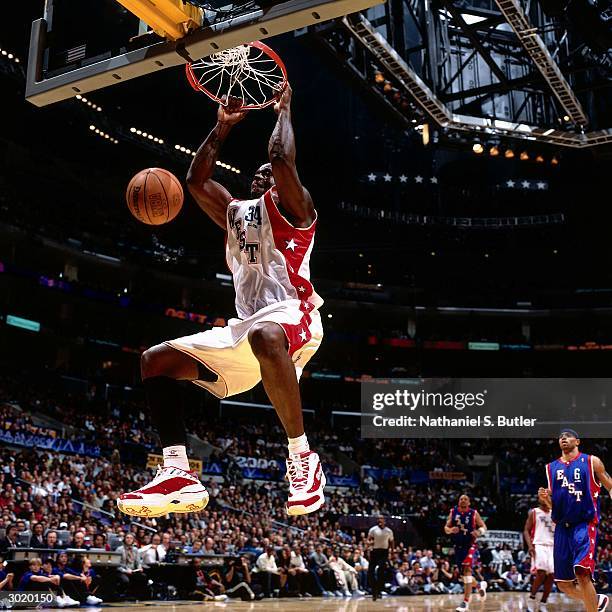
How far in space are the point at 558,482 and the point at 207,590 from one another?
7710mm

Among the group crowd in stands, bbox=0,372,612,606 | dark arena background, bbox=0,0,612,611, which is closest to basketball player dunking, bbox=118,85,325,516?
dark arena background, bbox=0,0,612,611

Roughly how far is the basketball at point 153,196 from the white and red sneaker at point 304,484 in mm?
2006

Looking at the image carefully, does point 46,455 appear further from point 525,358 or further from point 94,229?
point 525,358

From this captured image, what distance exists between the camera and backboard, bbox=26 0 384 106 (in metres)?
4.39

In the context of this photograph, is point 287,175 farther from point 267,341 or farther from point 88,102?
point 88,102

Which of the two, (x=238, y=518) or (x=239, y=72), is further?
(x=238, y=518)

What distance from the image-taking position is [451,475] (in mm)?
29391

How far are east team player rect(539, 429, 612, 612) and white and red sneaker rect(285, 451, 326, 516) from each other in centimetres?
371

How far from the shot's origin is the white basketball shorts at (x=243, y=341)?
12.5 ft

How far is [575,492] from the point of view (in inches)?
272

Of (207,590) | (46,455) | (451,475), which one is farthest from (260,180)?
(451,475)

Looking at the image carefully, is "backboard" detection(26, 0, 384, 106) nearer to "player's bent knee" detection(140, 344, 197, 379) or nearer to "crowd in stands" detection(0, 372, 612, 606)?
"player's bent knee" detection(140, 344, 197, 379)

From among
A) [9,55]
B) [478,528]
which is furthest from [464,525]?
[9,55]

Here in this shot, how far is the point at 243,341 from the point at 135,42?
214 cm
